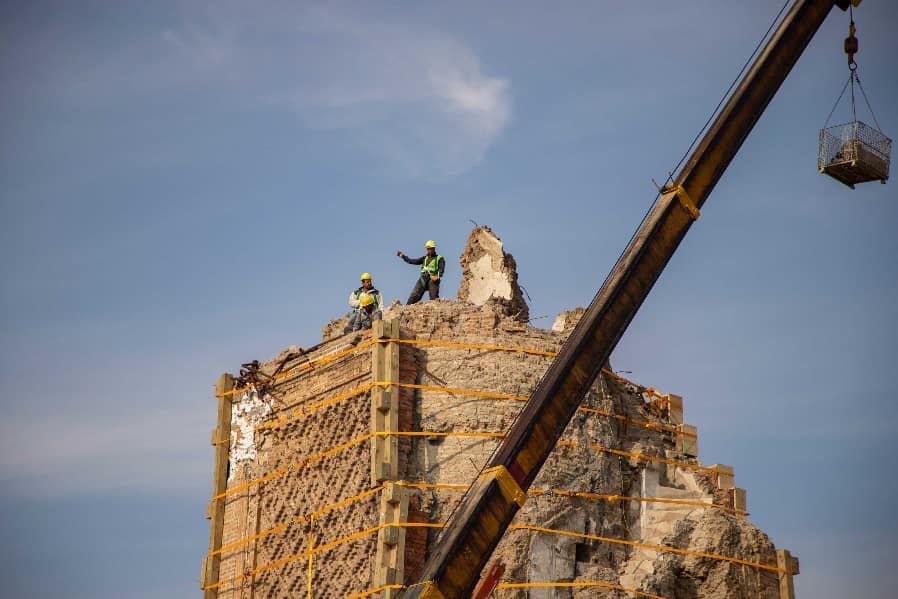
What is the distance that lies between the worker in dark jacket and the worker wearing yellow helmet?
1.92 ft

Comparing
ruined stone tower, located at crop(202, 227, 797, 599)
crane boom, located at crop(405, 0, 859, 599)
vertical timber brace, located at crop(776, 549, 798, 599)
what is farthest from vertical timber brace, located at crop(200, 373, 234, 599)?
vertical timber brace, located at crop(776, 549, 798, 599)

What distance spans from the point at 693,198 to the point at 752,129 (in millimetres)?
1767

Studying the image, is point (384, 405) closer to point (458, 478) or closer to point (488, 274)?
point (458, 478)

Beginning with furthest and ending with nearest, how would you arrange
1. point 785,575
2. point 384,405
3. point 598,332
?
point 785,575 < point 384,405 < point 598,332

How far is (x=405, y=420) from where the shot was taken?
27.5 m

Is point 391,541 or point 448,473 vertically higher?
point 448,473

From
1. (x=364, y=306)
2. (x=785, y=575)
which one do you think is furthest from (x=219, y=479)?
(x=785, y=575)

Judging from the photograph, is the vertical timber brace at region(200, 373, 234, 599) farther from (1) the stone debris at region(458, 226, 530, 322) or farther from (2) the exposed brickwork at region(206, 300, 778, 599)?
(1) the stone debris at region(458, 226, 530, 322)

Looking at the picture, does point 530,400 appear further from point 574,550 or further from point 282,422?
point 282,422

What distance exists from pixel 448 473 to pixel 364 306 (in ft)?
12.9

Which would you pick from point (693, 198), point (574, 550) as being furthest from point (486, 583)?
point (693, 198)

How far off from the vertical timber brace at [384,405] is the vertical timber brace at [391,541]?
1.13ft

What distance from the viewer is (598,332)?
26.3m

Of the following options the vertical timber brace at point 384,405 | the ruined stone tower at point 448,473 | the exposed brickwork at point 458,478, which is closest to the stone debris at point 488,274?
the ruined stone tower at point 448,473
